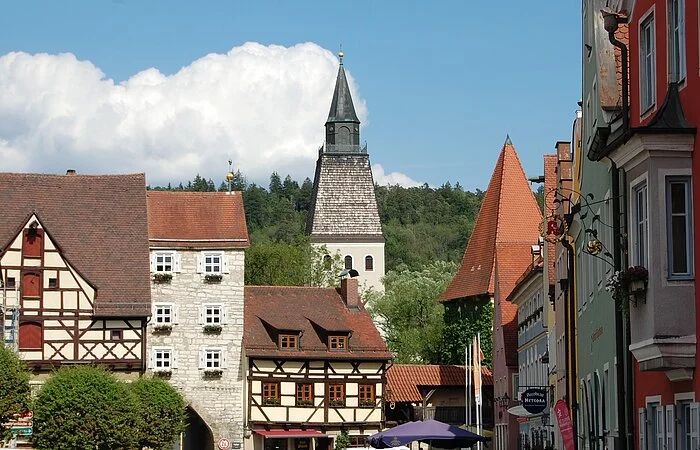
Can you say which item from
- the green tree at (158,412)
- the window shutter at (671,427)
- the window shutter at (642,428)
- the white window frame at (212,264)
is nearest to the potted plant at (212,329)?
the white window frame at (212,264)

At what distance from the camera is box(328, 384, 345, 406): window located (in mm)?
63688

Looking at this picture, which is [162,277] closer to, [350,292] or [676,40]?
[350,292]

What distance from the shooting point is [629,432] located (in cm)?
1992

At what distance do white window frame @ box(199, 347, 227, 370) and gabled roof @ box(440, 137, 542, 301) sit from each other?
16811mm

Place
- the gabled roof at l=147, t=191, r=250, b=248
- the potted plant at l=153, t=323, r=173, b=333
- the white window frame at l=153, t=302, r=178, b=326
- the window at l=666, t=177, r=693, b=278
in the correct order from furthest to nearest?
1. the gabled roof at l=147, t=191, r=250, b=248
2. the white window frame at l=153, t=302, r=178, b=326
3. the potted plant at l=153, t=323, r=173, b=333
4. the window at l=666, t=177, r=693, b=278

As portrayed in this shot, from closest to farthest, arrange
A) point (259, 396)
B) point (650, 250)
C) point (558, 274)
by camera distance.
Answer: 1. point (650, 250)
2. point (558, 274)
3. point (259, 396)

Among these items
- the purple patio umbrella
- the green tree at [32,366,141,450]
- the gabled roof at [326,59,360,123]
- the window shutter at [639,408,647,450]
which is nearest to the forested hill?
the gabled roof at [326,59,360,123]

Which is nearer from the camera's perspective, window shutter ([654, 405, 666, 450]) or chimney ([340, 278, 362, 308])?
window shutter ([654, 405, 666, 450])

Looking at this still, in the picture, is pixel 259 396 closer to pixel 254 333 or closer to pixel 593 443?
pixel 254 333

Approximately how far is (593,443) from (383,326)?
6919 centimetres

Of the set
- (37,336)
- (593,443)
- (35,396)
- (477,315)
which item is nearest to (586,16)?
(593,443)

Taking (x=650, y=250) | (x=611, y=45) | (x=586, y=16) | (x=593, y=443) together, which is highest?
(x=586, y=16)

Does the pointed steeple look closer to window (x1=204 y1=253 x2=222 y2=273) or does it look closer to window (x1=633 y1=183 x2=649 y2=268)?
window (x1=204 y1=253 x2=222 y2=273)

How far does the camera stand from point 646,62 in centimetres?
1745
